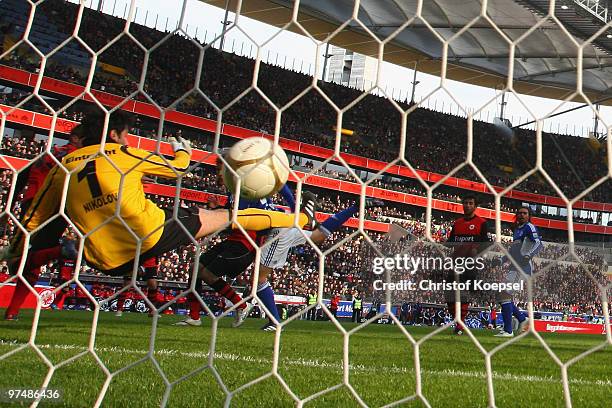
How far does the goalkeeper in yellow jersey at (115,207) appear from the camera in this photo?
2387 mm

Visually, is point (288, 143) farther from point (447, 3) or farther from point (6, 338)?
point (6, 338)

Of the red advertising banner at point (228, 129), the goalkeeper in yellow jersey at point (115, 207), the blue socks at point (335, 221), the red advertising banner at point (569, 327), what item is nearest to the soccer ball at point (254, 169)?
the goalkeeper in yellow jersey at point (115, 207)

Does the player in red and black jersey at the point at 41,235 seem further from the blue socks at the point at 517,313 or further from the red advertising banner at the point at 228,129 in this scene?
the red advertising banner at the point at 228,129

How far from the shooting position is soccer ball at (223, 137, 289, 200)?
199 cm

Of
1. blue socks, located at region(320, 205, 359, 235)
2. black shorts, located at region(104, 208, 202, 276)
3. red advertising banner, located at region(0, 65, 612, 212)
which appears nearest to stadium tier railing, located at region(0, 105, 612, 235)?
red advertising banner, located at region(0, 65, 612, 212)

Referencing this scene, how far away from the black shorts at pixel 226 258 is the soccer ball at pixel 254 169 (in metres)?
3.24

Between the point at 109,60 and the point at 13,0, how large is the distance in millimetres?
3727

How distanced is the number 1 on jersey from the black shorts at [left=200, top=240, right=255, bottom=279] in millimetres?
2798

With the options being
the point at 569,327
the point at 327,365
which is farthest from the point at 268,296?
the point at 569,327

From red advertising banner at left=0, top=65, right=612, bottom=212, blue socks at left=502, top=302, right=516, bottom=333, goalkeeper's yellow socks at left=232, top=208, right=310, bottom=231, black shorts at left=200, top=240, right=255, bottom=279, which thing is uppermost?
red advertising banner at left=0, top=65, right=612, bottom=212

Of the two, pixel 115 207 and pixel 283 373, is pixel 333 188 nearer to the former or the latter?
pixel 283 373

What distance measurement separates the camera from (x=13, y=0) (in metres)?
19.9

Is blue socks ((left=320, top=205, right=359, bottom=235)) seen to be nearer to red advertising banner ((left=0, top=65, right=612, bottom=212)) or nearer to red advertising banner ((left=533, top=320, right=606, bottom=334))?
red advertising banner ((left=0, top=65, right=612, bottom=212))

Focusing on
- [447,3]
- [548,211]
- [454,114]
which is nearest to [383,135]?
[454,114]
